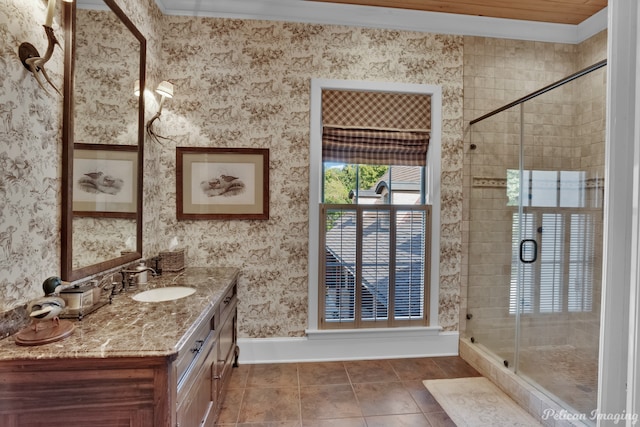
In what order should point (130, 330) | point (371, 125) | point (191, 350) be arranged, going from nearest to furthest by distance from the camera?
point (130, 330) → point (191, 350) → point (371, 125)

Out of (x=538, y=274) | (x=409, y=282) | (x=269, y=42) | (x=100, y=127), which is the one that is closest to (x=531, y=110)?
(x=538, y=274)

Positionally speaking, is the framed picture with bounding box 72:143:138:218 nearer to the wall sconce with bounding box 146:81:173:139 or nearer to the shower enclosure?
the wall sconce with bounding box 146:81:173:139

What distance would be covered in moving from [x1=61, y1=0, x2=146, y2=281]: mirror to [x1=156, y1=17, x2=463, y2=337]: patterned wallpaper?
43 centimetres

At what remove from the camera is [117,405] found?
3.48 ft

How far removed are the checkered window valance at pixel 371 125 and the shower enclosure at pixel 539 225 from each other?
59 cm

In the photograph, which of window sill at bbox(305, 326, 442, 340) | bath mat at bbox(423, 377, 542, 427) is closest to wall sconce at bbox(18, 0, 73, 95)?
window sill at bbox(305, 326, 442, 340)

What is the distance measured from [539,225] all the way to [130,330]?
9.73ft

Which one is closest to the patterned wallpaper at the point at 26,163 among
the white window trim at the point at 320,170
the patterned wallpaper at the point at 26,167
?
the patterned wallpaper at the point at 26,167

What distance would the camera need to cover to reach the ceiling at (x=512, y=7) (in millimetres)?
2502

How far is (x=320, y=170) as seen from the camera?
105 inches

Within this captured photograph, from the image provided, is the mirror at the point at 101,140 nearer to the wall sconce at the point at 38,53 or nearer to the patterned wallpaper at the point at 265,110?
the wall sconce at the point at 38,53

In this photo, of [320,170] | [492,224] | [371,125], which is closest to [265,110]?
[320,170]

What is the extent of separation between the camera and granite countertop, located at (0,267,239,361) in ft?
3.41

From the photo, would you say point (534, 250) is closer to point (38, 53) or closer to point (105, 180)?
point (105, 180)
